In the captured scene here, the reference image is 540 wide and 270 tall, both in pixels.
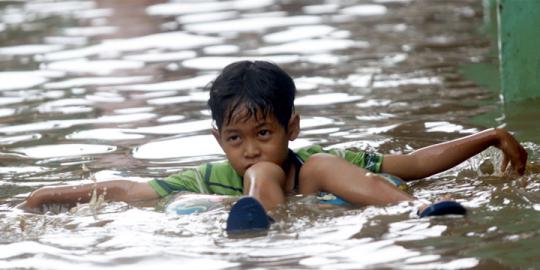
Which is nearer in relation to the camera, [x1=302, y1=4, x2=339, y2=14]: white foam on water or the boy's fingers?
the boy's fingers

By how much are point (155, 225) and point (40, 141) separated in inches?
114

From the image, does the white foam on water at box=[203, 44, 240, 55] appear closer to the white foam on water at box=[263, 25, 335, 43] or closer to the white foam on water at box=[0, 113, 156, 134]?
the white foam on water at box=[263, 25, 335, 43]

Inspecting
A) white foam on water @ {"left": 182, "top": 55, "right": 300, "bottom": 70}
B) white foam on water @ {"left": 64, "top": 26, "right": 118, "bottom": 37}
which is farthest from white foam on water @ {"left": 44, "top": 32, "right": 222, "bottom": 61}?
white foam on water @ {"left": 182, "top": 55, "right": 300, "bottom": 70}

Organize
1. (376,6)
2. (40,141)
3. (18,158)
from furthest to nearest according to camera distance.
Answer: (376,6), (40,141), (18,158)

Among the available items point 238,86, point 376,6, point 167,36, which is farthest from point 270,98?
point 376,6

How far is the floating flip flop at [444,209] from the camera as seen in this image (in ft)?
16.5

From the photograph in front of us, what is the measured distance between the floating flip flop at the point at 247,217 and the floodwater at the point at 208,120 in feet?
0.22

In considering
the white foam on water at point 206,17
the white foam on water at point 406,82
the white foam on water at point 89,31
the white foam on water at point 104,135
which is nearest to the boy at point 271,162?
the white foam on water at point 104,135

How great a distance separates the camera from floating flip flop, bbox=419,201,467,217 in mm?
5016

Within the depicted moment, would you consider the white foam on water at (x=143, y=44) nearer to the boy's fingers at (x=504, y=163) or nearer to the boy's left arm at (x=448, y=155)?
the boy's left arm at (x=448, y=155)

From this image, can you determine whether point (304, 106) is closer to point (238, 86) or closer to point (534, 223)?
point (238, 86)

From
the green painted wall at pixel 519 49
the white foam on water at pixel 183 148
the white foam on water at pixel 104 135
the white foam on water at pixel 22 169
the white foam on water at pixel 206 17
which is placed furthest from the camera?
the white foam on water at pixel 206 17

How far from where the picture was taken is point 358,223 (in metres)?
5.13

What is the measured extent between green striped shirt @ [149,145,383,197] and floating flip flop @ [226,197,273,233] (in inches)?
33.4
